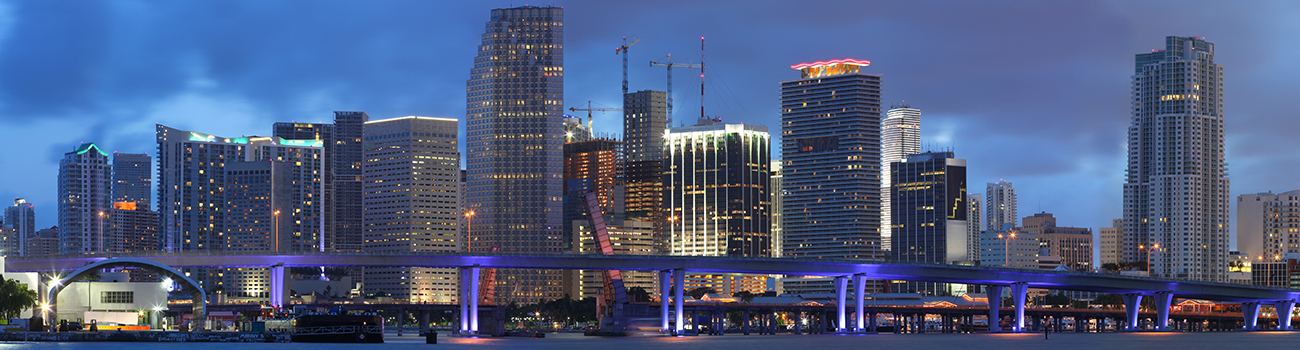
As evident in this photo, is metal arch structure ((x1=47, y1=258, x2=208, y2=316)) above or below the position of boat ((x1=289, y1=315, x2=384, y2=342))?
above

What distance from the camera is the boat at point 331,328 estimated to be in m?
135

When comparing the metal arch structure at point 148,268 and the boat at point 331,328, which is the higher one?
the metal arch structure at point 148,268

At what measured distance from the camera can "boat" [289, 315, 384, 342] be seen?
13500 cm

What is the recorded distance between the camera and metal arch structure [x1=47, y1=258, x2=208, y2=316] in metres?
158

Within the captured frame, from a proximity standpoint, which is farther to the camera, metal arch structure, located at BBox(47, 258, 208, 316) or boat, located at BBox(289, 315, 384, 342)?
metal arch structure, located at BBox(47, 258, 208, 316)

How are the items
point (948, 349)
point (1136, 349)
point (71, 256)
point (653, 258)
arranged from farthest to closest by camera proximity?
point (653, 258) → point (71, 256) → point (948, 349) → point (1136, 349)

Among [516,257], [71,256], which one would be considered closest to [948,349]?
[516,257]

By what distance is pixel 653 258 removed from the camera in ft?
653

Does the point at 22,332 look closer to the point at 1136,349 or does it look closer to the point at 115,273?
the point at 115,273

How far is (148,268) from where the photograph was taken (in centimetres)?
16875

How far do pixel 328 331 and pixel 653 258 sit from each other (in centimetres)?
7057

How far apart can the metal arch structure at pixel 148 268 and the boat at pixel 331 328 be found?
89.0ft

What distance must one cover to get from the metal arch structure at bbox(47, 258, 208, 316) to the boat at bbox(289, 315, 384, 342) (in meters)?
27.1

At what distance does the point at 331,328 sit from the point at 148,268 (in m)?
43.8
